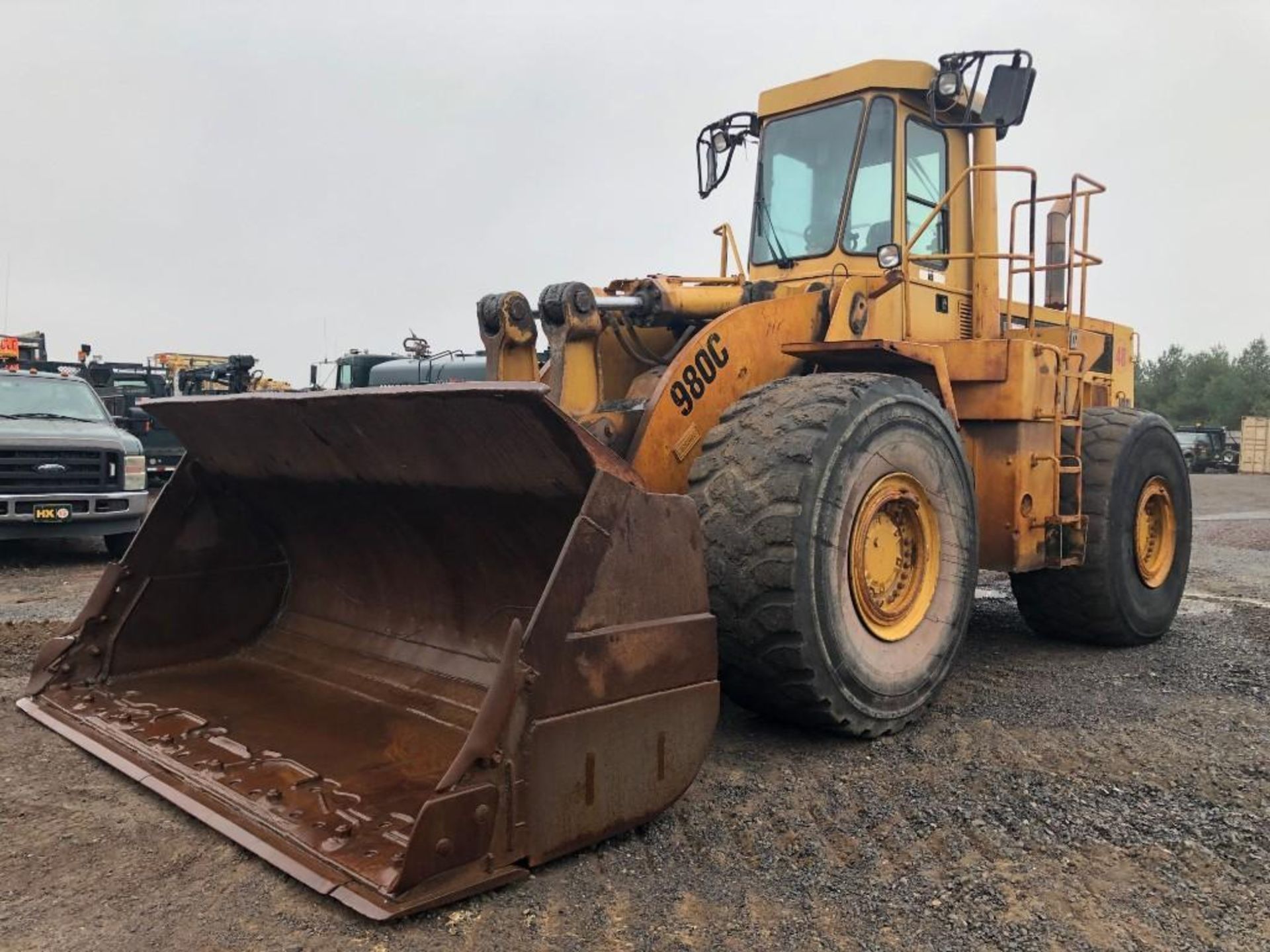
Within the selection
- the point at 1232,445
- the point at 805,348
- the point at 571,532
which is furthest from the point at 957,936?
the point at 1232,445

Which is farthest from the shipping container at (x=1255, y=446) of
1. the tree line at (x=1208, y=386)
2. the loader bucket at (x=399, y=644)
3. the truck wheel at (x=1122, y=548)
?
the loader bucket at (x=399, y=644)

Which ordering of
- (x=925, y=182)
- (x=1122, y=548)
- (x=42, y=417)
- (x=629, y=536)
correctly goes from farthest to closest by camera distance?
(x=42, y=417)
(x=1122, y=548)
(x=925, y=182)
(x=629, y=536)

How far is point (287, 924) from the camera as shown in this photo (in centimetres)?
267

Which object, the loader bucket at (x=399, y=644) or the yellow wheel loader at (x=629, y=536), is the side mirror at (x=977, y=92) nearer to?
the yellow wheel loader at (x=629, y=536)

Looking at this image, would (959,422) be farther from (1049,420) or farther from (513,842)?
(513,842)

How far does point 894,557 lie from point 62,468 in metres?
8.07

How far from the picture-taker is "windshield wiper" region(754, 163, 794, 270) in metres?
5.77

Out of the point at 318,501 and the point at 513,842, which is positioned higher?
the point at 318,501

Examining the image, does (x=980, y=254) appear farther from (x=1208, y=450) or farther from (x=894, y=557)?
(x=1208, y=450)

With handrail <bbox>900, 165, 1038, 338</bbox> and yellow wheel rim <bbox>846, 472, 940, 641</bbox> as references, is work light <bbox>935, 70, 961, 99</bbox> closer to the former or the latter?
handrail <bbox>900, 165, 1038, 338</bbox>

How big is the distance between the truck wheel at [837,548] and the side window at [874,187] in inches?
49.1

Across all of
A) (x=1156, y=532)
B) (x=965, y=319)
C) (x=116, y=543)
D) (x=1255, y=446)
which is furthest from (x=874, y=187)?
(x=1255, y=446)

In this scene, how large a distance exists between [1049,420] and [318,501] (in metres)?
3.94

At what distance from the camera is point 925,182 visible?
5801mm
